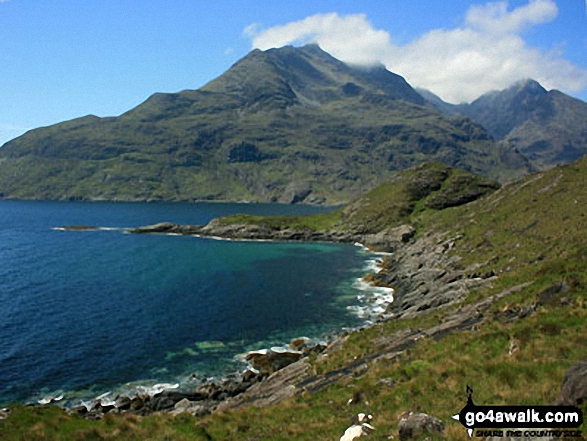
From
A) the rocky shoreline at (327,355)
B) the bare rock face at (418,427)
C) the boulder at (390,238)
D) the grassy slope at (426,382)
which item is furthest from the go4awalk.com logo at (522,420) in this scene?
the boulder at (390,238)

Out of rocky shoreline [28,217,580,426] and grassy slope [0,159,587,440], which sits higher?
grassy slope [0,159,587,440]

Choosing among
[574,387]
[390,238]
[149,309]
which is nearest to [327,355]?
[574,387]

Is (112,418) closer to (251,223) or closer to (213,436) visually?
(213,436)

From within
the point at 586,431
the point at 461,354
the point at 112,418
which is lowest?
the point at 112,418

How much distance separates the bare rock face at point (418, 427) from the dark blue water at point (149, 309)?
38848 mm

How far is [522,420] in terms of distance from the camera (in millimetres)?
12945

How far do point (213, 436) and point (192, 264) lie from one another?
3828 inches

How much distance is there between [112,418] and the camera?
100 feet

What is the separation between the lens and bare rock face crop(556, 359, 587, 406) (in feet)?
51.2

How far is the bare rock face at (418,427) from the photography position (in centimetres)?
1672

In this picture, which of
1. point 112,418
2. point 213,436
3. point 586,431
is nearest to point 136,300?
point 112,418

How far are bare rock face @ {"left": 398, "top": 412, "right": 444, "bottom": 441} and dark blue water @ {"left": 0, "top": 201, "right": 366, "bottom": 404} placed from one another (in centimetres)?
3885

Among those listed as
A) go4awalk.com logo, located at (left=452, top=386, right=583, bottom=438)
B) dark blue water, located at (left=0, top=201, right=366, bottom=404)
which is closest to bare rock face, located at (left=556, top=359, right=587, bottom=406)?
go4awalk.com logo, located at (left=452, top=386, right=583, bottom=438)

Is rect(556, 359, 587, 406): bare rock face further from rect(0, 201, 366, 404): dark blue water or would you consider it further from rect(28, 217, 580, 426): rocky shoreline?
rect(0, 201, 366, 404): dark blue water
